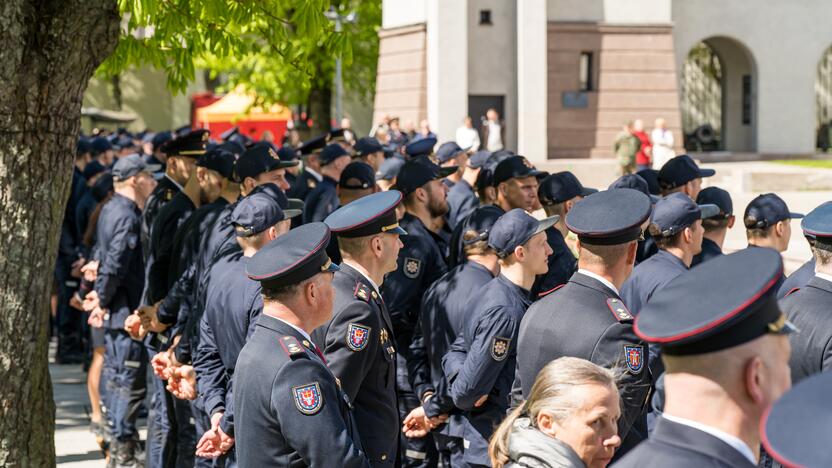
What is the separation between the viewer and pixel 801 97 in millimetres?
39719

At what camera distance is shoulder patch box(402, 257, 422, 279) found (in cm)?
799

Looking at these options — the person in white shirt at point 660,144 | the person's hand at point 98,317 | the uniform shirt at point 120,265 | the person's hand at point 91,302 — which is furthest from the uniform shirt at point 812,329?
the person in white shirt at point 660,144

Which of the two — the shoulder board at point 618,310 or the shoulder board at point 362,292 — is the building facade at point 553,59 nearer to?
the shoulder board at point 362,292

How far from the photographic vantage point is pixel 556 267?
783cm

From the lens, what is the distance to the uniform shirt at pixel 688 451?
276 cm

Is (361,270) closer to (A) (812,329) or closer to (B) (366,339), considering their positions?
(B) (366,339)

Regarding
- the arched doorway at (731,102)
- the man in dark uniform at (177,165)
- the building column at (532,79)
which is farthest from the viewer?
the arched doorway at (731,102)

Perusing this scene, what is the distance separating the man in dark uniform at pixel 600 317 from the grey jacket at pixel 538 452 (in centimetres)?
95

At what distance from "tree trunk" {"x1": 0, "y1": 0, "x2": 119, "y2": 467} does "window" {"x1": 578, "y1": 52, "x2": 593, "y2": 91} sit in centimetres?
2974

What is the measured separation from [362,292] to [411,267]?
2312mm

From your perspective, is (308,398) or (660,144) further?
(660,144)

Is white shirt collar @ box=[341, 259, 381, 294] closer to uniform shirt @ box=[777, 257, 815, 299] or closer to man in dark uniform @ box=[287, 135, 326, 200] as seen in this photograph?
uniform shirt @ box=[777, 257, 815, 299]

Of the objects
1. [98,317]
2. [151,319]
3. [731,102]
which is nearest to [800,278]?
[151,319]

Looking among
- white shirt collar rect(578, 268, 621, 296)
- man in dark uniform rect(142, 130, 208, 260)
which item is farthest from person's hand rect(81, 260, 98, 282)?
white shirt collar rect(578, 268, 621, 296)
